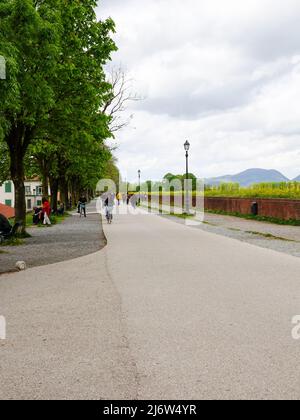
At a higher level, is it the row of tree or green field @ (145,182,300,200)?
the row of tree

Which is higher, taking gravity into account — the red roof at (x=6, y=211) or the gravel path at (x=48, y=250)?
the gravel path at (x=48, y=250)

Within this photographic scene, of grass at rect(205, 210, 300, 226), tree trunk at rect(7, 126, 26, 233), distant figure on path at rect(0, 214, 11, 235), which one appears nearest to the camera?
distant figure on path at rect(0, 214, 11, 235)

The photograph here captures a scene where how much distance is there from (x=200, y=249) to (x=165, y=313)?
26.5 ft

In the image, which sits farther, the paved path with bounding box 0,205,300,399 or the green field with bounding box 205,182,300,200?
the green field with bounding box 205,182,300,200

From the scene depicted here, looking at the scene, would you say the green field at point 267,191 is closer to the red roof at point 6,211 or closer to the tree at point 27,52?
the tree at point 27,52

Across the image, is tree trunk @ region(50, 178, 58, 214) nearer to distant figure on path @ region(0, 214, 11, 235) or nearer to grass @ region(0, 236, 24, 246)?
distant figure on path @ region(0, 214, 11, 235)

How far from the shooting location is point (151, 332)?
18.8 ft

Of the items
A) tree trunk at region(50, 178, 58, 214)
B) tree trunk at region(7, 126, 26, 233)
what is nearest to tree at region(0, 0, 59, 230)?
tree trunk at region(7, 126, 26, 233)

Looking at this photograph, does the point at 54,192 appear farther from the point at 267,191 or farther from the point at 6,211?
the point at 6,211

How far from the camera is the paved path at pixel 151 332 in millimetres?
4121

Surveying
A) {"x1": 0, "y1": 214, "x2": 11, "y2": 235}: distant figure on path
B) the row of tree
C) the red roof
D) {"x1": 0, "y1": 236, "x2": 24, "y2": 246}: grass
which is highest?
the row of tree

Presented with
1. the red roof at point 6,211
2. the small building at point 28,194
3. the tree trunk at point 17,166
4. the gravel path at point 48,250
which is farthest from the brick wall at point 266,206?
the small building at point 28,194

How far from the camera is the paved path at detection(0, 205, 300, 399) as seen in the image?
412 centimetres
